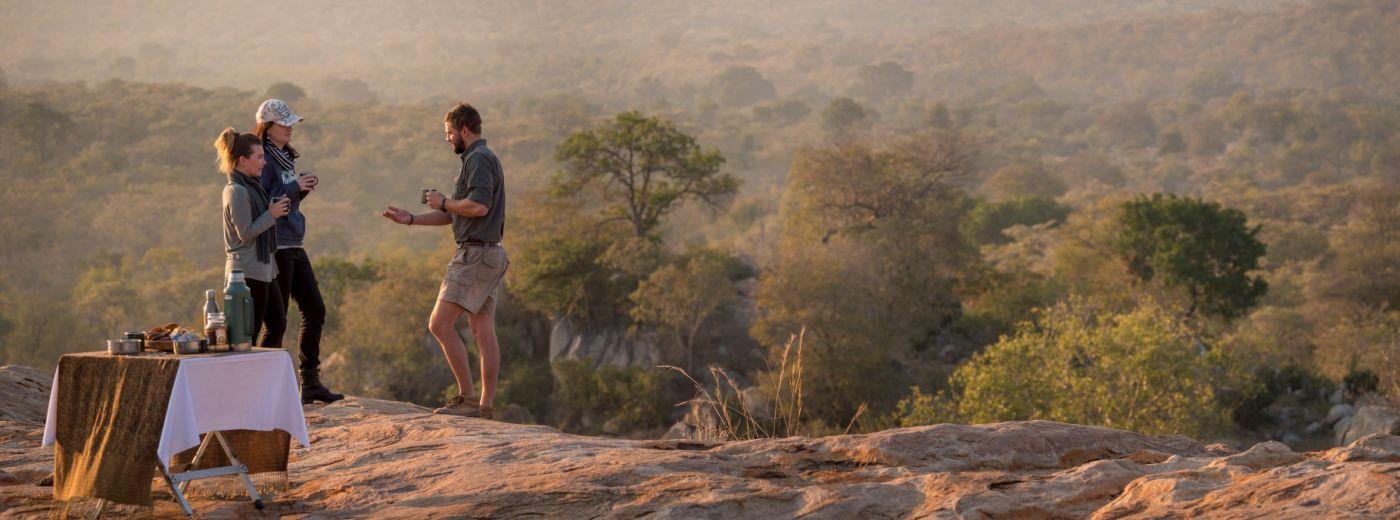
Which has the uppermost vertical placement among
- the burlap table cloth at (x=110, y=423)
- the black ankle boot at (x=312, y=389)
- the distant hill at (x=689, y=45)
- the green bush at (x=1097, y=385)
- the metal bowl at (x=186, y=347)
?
the distant hill at (x=689, y=45)

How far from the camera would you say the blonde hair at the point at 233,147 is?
527 centimetres

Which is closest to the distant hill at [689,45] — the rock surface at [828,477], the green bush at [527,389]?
the green bush at [527,389]

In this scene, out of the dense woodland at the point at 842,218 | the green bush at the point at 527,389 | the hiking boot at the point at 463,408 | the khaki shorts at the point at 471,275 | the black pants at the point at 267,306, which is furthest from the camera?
the green bush at the point at 527,389

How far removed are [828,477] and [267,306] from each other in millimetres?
3076

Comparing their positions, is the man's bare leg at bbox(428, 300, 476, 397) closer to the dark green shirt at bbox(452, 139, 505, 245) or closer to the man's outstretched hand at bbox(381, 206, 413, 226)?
the dark green shirt at bbox(452, 139, 505, 245)

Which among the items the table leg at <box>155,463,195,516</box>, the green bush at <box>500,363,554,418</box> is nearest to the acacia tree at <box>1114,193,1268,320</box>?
the green bush at <box>500,363,554,418</box>

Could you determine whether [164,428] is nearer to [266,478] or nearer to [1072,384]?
[266,478]

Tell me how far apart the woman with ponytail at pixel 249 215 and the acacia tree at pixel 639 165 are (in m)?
25.4

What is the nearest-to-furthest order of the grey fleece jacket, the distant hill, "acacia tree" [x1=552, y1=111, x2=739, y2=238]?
the grey fleece jacket → "acacia tree" [x1=552, y1=111, x2=739, y2=238] → the distant hill

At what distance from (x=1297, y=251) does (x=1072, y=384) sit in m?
26.4

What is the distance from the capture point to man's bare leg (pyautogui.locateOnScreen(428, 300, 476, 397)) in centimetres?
594

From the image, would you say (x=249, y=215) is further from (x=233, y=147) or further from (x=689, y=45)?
(x=689, y=45)

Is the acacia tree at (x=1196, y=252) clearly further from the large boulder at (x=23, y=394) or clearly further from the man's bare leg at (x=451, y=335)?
the large boulder at (x=23, y=394)

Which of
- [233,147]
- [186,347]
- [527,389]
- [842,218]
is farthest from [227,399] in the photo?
[842,218]
